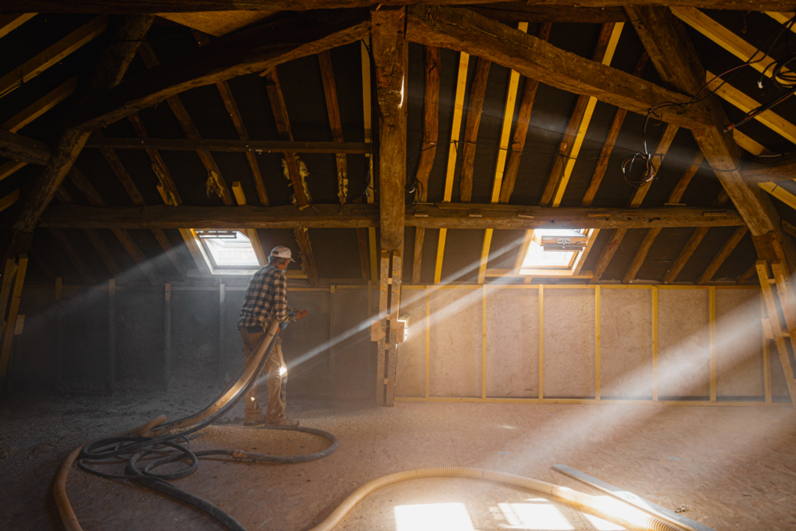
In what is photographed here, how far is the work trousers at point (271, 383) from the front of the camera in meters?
4.19

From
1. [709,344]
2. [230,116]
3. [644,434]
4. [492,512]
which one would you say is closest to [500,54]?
[230,116]

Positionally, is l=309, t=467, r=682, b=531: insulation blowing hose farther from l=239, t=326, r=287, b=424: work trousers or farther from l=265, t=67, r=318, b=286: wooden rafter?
l=265, t=67, r=318, b=286: wooden rafter

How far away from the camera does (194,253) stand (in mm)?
5449

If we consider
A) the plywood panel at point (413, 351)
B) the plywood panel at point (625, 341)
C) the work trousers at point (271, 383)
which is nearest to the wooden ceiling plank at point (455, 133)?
the plywood panel at point (413, 351)

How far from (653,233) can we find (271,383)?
460 centimetres

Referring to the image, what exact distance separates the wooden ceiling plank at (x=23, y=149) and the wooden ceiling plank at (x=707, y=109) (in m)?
5.01

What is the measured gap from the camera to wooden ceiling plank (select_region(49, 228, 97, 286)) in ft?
16.4

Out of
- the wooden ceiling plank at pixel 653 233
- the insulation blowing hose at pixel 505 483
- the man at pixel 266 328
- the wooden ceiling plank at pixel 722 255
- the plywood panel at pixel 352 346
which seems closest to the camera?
the insulation blowing hose at pixel 505 483

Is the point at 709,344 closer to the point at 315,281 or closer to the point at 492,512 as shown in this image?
the point at 492,512

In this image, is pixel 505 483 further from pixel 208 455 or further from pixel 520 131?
pixel 520 131

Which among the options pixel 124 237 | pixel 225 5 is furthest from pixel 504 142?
pixel 124 237

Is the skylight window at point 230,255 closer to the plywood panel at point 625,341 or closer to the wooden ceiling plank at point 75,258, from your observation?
the wooden ceiling plank at point 75,258

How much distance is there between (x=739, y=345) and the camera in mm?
5523

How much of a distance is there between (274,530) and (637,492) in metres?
2.38
